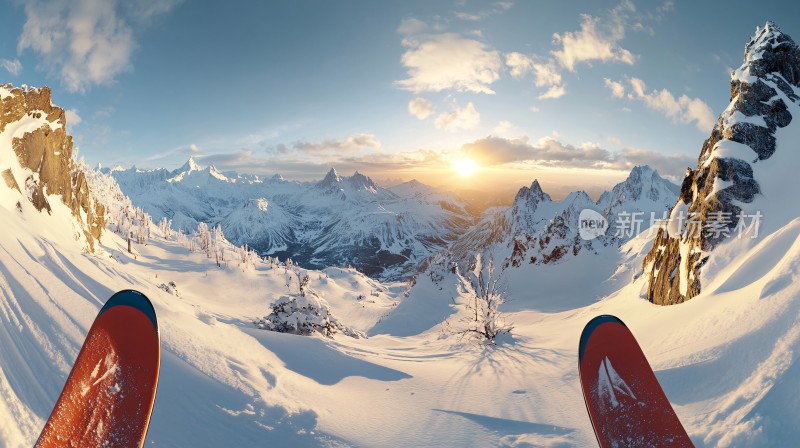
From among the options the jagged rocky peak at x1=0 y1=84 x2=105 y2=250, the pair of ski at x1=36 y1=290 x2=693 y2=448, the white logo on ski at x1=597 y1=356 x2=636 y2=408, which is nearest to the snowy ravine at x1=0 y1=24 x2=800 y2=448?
the pair of ski at x1=36 y1=290 x2=693 y2=448

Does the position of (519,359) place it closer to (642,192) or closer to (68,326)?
Answer: (68,326)

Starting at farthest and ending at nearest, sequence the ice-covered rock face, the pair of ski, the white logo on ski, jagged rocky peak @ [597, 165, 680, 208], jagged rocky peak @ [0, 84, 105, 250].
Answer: jagged rocky peak @ [597, 165, 680, 208] → jagged rocky peak @ [0, 84, 105, 250] → the ice-covered rock face → the white logo on ski → the pair of ski

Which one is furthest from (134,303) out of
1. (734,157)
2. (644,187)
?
(644,187)

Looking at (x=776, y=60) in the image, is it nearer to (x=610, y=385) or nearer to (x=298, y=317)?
(x=610, y=385)

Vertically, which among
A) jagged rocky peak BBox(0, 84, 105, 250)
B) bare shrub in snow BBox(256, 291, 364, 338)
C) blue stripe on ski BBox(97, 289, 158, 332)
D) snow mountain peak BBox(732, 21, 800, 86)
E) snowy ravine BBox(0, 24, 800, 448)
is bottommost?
bare shrub in snow BBox(256, 291, 364, 338)

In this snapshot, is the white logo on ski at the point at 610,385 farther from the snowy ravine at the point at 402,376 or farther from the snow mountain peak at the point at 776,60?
the snow mountain peak at the point at 776,60

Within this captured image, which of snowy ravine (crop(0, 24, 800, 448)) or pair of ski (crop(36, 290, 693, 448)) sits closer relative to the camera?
pair of ski (crop(36, 290, 693, 448))

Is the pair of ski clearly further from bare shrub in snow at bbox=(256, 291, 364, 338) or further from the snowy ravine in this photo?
bare shrub in snow at bbox=(256, 291, 364, 338)
